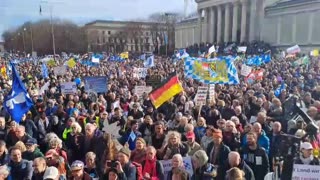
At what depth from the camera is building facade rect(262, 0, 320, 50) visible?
2119 inches

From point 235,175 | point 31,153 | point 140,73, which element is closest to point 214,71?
point 31,153

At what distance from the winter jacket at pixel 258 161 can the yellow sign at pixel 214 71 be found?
6.12m

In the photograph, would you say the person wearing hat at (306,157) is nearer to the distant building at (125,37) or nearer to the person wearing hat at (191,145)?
the person wearing hat at (191,145)

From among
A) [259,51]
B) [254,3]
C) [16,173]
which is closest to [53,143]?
[16,173]

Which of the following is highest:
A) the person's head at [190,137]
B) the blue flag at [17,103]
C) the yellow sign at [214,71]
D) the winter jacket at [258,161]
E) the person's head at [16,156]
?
the yellow sign at [214,71]

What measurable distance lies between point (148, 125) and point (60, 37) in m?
94.4

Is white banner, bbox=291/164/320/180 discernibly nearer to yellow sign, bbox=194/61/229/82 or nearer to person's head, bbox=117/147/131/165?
person's head, bbox=117/147/131/165

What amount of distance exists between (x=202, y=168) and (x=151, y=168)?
0.71 m

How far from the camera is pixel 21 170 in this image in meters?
5.48

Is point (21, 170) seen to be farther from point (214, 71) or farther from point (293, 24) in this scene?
point (293, 24)

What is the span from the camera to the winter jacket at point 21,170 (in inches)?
216

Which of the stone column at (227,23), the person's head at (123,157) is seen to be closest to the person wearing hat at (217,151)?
the person's head at (123,157)

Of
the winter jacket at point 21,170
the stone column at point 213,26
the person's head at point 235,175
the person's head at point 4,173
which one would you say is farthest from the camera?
the stone column at point 213,26

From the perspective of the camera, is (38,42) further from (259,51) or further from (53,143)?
(53,143)
